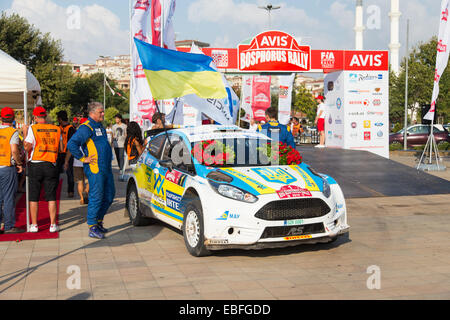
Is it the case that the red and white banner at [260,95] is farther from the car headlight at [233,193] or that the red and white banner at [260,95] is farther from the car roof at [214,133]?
the car headlight at [233,193]

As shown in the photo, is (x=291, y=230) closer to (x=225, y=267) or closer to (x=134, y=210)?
(x=225, y=267)

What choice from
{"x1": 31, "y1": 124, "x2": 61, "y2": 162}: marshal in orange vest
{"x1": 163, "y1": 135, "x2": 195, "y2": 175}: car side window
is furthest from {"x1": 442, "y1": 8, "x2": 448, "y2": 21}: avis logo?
{"x1": 31, "y1": 124, "x2": 61, "y2": 162}: marshal in orange vest

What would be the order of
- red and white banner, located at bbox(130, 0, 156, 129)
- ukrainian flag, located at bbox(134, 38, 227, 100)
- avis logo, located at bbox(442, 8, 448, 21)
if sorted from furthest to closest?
avis logo, located at bbox(442, 8, 448, 21) < red and white banner, located at bbox(130, 0, 156, 129) < ukrainian flag, located at bbox(134, 38, 227, 100)

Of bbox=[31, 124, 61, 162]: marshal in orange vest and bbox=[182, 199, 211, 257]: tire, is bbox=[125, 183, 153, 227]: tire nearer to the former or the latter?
bbox=[31, 124, 61, 162]: marshal in orange vest

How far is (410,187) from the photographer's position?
12688 mm

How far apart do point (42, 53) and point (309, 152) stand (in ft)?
89.4

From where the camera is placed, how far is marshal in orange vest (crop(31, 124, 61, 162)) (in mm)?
7852

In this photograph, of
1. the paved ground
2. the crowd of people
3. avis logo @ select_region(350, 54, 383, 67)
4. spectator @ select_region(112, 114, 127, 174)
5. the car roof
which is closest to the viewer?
the paved ground

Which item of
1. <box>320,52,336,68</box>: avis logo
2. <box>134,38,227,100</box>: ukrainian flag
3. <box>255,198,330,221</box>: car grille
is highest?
<box>320,52,336,68</box>: avis logo

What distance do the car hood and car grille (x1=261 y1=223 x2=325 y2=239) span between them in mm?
466

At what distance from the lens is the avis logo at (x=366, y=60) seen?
20.2m

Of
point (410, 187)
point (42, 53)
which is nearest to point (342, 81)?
point (410, 187)

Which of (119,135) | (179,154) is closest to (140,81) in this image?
(119,135)
